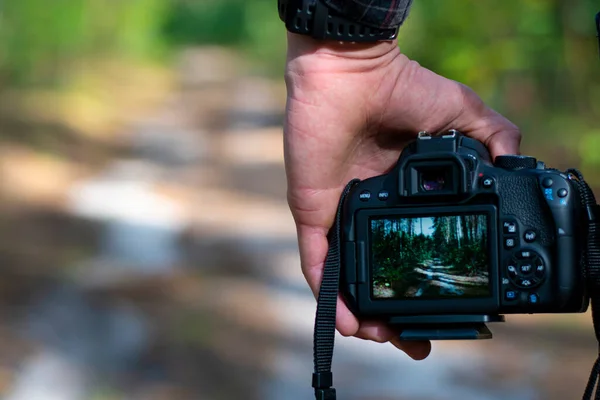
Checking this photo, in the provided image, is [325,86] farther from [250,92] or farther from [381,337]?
[250,92]

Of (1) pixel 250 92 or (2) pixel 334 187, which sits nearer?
(2) pixel 334 187

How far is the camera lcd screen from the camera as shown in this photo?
163 cm

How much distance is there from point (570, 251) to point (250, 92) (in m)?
5.43

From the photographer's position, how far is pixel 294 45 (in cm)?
172

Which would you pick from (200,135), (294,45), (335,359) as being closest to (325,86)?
(294,45)

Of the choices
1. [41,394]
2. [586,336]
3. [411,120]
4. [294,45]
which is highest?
[294,45]

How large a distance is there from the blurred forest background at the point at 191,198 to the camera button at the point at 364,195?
1779 mm

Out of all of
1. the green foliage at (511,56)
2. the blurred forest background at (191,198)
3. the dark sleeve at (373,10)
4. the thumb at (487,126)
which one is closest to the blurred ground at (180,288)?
the blurred forest background at (191,198)

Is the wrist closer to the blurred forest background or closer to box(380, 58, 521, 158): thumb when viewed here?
box(380, 58, 521, 158): thumb

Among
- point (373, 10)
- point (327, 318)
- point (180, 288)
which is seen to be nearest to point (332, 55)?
point (373, 10)

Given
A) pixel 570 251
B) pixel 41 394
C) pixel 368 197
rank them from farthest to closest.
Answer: pixel 41 394
pixel 368 197
pixel 570 251

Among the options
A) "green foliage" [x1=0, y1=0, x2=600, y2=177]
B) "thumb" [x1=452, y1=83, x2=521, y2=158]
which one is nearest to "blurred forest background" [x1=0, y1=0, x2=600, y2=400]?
"green foliage" [x1=0, y1=0, x2=600, y2=177]

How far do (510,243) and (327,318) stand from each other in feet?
1.10

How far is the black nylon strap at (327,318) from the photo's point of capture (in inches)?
64.3
